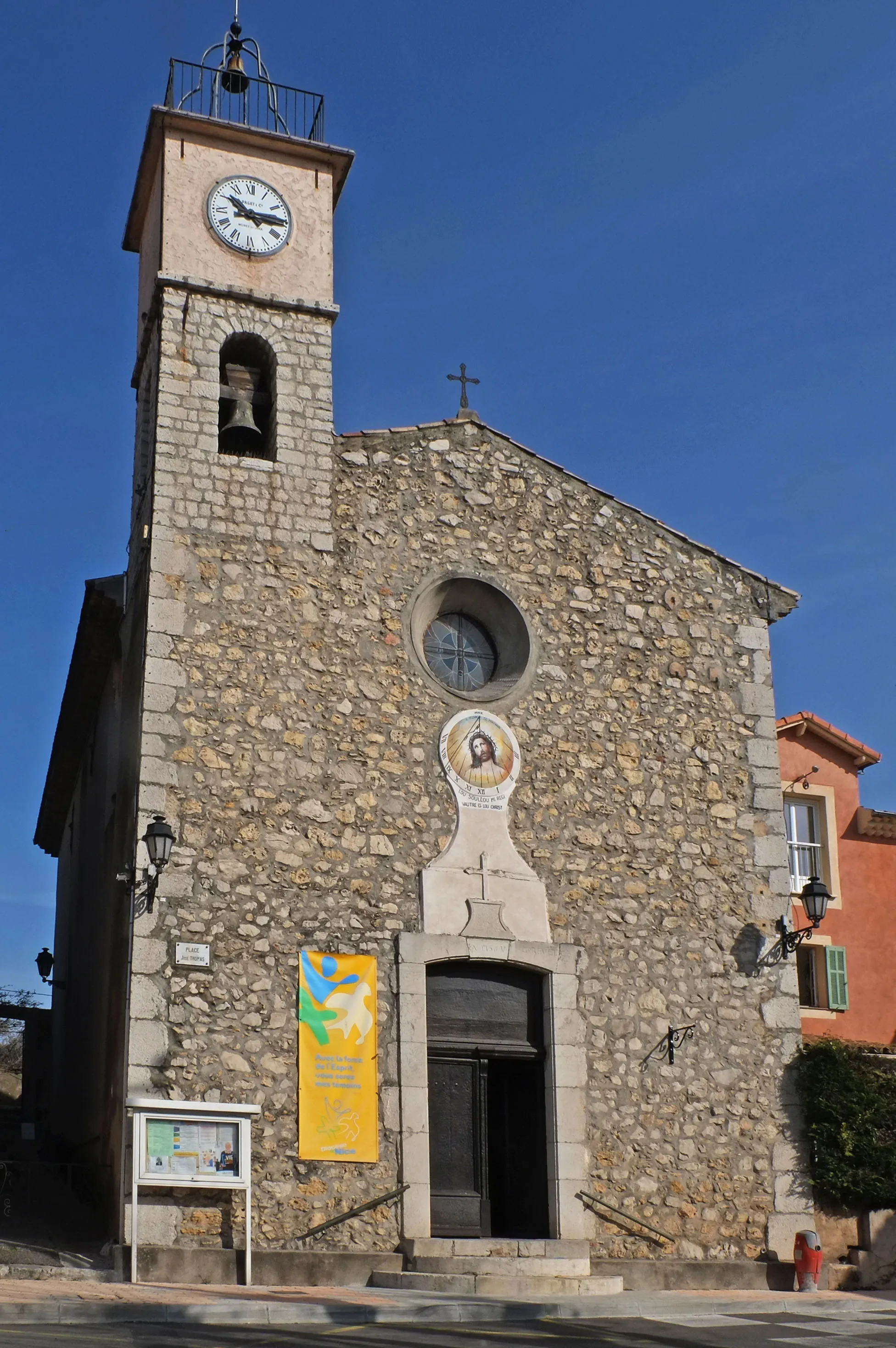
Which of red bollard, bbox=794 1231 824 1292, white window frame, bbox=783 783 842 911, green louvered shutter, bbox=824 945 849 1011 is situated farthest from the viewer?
white window frame, bbox=783 783 842 911

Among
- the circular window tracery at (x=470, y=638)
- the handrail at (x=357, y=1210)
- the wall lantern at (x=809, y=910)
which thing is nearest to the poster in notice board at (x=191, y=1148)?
the handrail at (x=357, y=1210)

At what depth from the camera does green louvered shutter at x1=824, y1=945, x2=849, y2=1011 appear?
765 inches

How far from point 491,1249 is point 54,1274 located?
3.71m

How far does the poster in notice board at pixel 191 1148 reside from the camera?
40.4ft

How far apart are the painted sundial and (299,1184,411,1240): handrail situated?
11.9 ft

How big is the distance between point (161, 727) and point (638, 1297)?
6.46 meters

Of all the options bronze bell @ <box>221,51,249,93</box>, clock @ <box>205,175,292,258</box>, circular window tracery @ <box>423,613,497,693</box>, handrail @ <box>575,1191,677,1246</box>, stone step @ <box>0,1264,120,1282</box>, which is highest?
bronze bell @ <box>221,51,249,93</box>

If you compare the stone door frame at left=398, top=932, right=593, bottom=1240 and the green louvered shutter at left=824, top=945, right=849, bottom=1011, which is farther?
the green louvered shutter at left=824, top=945, right=849, bottom=1011

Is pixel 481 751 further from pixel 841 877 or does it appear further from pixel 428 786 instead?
pixel 841 877

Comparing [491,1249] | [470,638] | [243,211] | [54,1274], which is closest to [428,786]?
[470,638]

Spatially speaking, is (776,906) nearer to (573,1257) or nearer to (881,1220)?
(881,1220)

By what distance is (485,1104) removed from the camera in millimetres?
14344

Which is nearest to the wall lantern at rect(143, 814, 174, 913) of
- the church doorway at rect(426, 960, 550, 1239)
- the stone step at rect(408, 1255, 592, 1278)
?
the church doorway at rect(426, 960, 550, 1239)

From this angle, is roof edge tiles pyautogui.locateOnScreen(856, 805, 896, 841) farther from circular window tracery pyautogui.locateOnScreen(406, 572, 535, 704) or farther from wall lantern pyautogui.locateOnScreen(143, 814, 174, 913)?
wall lantern pyautogui.locateOnScreen(143, 814, 174, 913)
